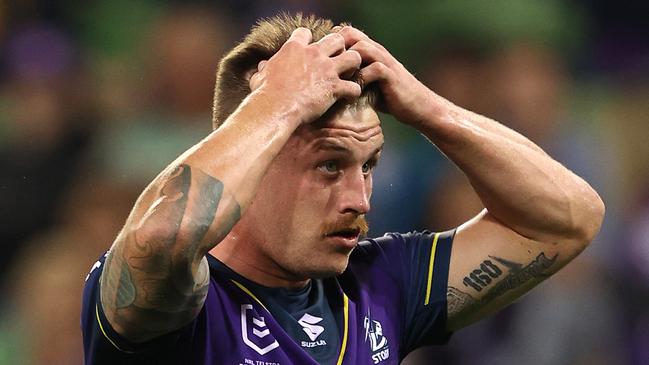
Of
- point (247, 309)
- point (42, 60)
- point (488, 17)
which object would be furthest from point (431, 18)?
point (247, 309)

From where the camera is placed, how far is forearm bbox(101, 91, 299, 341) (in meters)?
2.39

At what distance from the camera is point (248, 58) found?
117 inches

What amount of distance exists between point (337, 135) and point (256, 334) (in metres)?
0.55

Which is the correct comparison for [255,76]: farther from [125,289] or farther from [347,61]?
[125,289]

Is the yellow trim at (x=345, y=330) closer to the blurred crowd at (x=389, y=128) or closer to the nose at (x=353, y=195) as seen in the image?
the nose at (x=353, y=195)

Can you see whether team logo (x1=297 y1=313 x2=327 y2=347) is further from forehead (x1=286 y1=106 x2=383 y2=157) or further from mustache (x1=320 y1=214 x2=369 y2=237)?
forehead (x1=286 y1=106 x2=383 y2=157)

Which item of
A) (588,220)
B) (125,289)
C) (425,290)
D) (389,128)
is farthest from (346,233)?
(389,128)

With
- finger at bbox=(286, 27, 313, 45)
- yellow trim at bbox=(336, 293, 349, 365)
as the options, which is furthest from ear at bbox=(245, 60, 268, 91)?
yellow trim at bbox=(336, 293, 349, 365)

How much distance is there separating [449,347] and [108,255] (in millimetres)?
2908

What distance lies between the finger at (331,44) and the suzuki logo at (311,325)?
2.40 feet

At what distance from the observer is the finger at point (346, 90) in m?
2.68

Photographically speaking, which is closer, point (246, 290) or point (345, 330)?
point (246, 290)

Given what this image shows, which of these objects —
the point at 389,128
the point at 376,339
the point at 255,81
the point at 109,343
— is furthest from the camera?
the point at 389,128

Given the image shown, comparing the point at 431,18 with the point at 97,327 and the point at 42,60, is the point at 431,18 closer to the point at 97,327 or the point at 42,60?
the point at 42,60
